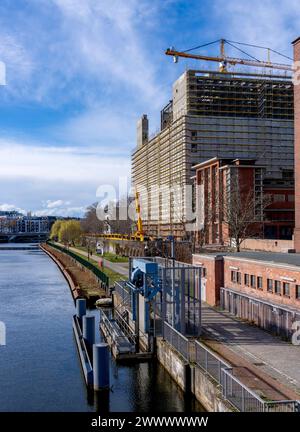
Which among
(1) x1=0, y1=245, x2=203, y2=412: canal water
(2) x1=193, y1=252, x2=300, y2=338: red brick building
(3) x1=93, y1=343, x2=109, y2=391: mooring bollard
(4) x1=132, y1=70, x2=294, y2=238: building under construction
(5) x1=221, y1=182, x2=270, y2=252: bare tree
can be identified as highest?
(4) x1=132, y1=70, x2=294, y2=238: building under construction

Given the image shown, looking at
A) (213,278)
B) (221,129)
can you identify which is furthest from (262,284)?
(221,129)

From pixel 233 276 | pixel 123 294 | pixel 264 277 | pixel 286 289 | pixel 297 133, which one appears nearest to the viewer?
pixel 286 289

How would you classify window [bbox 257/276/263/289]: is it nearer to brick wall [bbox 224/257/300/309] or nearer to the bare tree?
brick wall [bbox 224/257/300/309]

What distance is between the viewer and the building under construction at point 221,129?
99062 mm

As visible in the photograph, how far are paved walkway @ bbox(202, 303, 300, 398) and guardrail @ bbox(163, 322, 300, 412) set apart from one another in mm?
1717

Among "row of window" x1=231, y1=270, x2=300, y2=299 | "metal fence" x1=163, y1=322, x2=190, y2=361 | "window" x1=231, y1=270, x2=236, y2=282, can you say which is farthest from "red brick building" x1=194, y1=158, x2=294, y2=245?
"metal fence" x1=163, y1=322, x2=190, y2=361

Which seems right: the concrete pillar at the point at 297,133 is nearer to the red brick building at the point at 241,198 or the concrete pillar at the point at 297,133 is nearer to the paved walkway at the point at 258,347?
the paved walkway at the point at 258,347

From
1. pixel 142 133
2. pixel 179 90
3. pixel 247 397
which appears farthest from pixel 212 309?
pixel 142 133

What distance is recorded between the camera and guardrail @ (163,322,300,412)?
12.0m

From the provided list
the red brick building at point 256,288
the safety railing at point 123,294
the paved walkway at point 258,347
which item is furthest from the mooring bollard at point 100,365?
the safety railing at point 123,294

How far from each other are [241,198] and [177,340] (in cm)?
4994

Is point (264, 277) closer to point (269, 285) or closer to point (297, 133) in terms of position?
point (269, 285)

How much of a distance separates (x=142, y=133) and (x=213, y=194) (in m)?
76.9

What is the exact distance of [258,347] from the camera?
63.9ft
